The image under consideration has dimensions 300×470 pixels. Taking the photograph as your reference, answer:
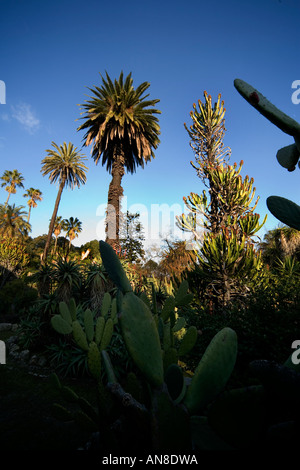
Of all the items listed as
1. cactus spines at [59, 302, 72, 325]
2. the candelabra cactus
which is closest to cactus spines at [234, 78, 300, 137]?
the candelabra cactus

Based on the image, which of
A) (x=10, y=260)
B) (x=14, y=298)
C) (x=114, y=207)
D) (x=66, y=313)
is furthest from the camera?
(x=10, y=260)

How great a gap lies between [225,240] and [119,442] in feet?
26.1

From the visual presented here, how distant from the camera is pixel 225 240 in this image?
8.29 metres

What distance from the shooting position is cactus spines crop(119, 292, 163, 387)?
85cm

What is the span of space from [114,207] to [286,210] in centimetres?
1077

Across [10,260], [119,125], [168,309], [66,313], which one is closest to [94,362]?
[168,309]

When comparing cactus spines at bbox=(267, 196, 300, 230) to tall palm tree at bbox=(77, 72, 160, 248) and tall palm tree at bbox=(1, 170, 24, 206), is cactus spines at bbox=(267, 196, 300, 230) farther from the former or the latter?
tall palm tree at bbox=(1, 170, 24, 206)

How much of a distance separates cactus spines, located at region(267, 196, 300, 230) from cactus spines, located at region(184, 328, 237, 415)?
73 centimetres

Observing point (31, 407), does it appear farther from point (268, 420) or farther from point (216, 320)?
point (268, 420)

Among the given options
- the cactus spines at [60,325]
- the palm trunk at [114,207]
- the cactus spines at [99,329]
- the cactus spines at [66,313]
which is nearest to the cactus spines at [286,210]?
the cactus spines at [99,329]

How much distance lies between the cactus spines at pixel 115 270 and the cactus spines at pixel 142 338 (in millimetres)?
86

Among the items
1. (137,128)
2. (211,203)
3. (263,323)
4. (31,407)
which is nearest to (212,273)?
(211,203)

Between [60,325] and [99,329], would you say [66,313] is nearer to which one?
[60,325]

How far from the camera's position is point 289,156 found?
48.4 inches
